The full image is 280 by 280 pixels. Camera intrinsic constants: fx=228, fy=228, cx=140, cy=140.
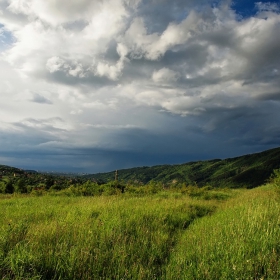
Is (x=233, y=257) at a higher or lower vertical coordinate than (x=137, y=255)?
higher

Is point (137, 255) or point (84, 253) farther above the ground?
point (84, 253)

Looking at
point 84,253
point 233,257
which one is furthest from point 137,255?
point 233,257

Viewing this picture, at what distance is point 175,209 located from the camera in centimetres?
1202

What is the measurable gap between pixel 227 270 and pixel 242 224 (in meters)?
3.27

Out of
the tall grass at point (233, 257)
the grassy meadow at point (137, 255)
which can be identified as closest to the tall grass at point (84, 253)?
the grassy meadow at point (137, 255)

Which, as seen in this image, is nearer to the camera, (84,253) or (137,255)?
(84,253)

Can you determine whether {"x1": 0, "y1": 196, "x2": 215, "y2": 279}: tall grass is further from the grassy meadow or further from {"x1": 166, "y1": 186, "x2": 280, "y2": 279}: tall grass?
{"x1": 166, "y1": 186, "x2": 280, "y2": 279}: tall grass

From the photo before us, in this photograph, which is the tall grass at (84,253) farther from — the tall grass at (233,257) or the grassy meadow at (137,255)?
the tall grass at (233,257)

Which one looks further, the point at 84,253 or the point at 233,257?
the point at 84,253

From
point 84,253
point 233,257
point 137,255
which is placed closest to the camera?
point 233,257

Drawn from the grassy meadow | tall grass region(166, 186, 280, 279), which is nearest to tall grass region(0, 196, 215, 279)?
the grassy meadow

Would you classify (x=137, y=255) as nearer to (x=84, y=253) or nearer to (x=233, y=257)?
(x=84, y=253)

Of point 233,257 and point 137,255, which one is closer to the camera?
point 233,257

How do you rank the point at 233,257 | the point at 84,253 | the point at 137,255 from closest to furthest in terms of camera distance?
1. the point at 233,257
2. the point at 84,253
3. the point at 137,255
